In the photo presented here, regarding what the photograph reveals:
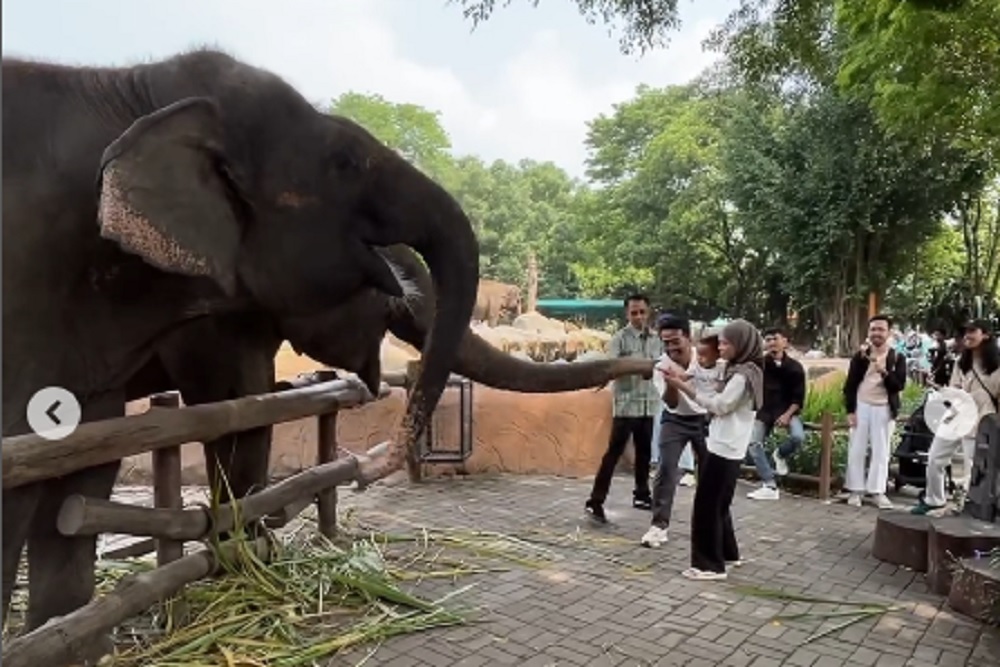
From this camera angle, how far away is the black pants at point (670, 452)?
606 cm

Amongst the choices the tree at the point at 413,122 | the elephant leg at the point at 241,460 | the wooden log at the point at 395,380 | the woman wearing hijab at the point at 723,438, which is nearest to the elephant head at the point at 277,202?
the elephant leg at the point at 241,460

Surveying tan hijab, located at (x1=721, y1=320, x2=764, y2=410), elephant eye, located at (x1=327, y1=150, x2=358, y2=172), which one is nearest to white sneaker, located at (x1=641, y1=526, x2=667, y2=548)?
tan hijab, located at (x1=721, y1=320, x2=764, y2=410)

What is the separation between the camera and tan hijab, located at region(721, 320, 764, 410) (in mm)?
5242

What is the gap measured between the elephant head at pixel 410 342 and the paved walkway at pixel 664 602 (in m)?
1.29

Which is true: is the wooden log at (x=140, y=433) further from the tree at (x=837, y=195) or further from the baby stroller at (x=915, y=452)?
the tree at (x=837, y=195)

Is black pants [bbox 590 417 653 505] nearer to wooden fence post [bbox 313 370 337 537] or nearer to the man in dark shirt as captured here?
the man in dark shirt

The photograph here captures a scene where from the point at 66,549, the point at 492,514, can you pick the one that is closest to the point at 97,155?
the point at 66,549

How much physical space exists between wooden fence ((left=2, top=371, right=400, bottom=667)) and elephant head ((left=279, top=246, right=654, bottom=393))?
588 millimetres

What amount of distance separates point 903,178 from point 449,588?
20387mm

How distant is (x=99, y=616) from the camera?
10.8ft

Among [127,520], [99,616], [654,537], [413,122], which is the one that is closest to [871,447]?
[654,537]

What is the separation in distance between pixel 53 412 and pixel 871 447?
6.79 metres

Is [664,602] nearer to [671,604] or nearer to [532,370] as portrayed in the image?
[671,604]

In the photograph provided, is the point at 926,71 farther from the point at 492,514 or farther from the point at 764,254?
the point at 764,254
